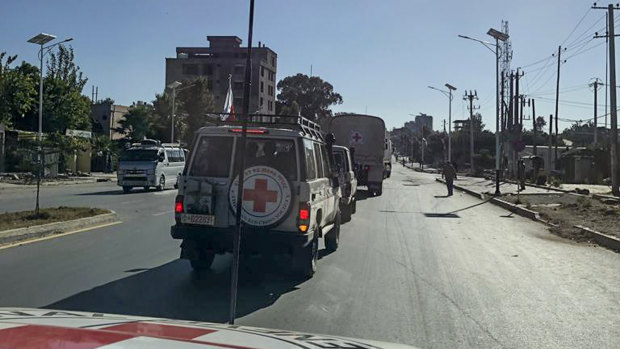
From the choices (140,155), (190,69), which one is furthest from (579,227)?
(190,69)

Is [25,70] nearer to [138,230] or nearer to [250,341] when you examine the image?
[138,230]

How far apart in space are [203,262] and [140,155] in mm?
18455

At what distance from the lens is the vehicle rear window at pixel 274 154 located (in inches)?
304

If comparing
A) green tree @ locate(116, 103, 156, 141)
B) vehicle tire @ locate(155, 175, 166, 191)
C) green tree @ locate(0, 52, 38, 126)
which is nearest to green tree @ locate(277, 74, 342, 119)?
green tree @ locate(116, 103, 156, 141)

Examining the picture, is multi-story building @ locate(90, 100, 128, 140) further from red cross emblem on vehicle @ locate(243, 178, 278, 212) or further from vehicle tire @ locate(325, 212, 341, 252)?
red cross emblem on vehicle @ locate(243, 178, 278, 212)

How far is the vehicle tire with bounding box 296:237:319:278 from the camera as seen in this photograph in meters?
7.68

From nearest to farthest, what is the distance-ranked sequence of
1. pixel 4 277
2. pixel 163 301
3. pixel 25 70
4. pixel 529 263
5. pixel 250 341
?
pixel 250 341
pixel 163 301
pixel 4 277
pixel 529 263
pixel 25 70

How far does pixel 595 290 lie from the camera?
8016mm

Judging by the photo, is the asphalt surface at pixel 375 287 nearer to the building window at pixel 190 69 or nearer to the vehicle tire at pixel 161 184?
the vehicle tire at pixel 161 184

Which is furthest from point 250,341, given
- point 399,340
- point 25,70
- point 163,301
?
point 25,70

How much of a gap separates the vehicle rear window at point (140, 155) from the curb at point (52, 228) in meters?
11.3

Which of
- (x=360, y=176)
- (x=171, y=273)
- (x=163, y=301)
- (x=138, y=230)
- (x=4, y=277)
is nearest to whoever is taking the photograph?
(x=163, y=301)

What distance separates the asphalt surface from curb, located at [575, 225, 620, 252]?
334mm

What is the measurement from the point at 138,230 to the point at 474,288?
8074mm
